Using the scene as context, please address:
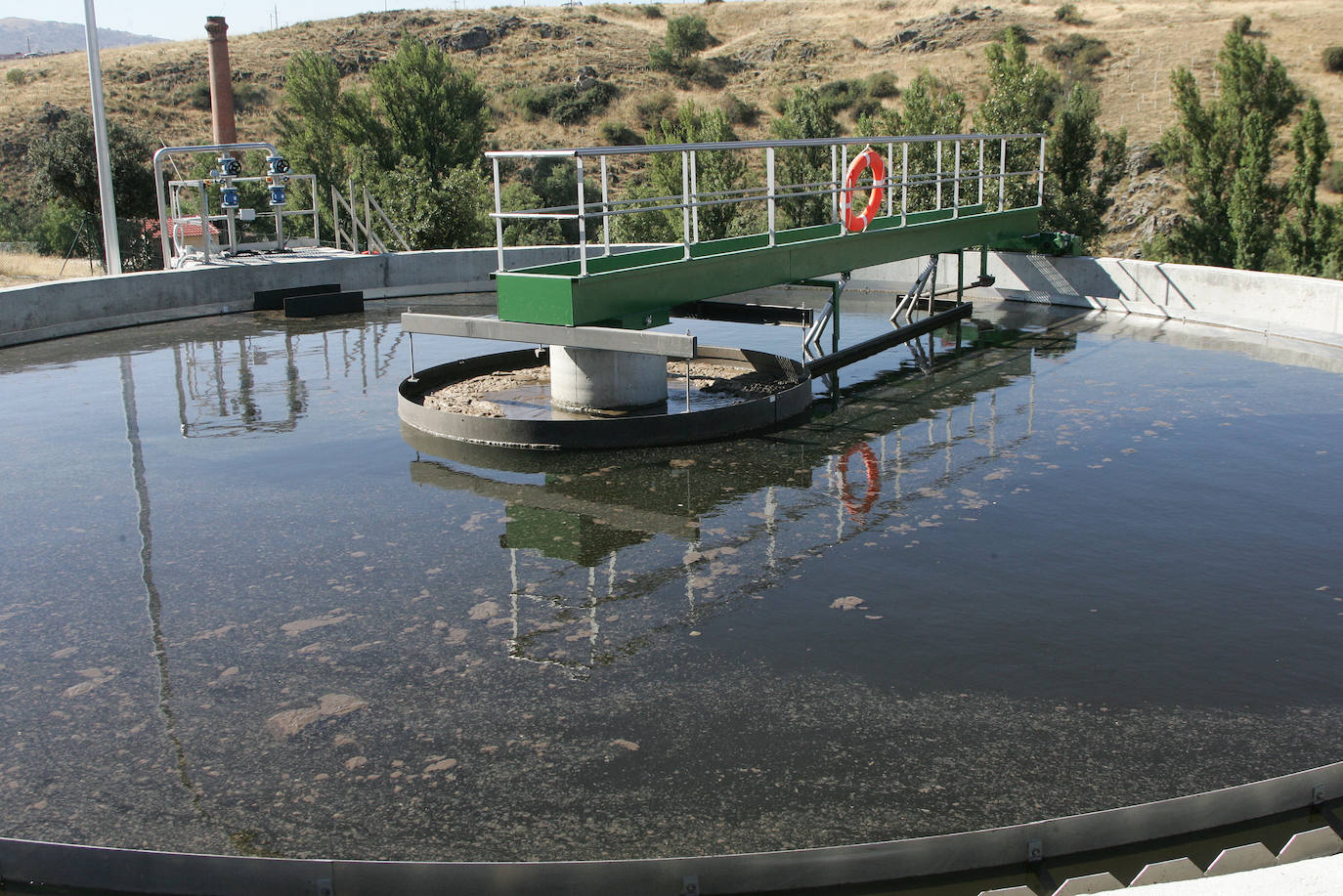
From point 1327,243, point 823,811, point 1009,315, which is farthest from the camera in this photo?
point 1327,243

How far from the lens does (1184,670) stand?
5.84m

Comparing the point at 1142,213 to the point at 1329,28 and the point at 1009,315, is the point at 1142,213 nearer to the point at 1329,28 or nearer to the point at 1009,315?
the point at 1329,28

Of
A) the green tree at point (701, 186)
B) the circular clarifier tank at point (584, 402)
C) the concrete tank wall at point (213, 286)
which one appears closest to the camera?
the circular clarifier tank at point (584, 402)

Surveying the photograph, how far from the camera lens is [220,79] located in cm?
4700

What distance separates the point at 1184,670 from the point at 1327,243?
20543mm

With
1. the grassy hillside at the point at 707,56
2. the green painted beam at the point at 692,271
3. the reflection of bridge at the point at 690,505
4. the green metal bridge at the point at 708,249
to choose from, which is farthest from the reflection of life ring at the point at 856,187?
the grassy hillside at the point at 707,56

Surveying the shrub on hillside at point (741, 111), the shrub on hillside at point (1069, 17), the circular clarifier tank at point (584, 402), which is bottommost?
the circular clarifier tank at point (584, 402)

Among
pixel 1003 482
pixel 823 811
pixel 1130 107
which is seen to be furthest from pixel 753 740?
pixel 1130 107

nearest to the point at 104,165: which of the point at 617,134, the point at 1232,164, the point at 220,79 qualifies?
the point at 1232,164

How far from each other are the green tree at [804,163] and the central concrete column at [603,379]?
56.1ft

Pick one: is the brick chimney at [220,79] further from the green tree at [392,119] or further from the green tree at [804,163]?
the green tree at [804,163]

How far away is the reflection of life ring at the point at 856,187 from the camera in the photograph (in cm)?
1414

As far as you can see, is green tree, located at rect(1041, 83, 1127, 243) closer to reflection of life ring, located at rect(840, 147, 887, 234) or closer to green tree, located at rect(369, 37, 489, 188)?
reflection of life ring, located at rect(840, 147, 887, 234)

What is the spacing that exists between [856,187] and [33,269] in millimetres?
24698
